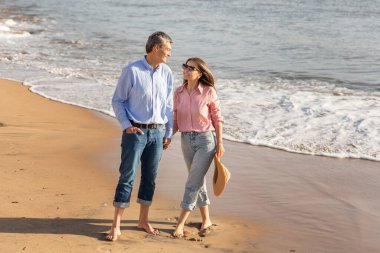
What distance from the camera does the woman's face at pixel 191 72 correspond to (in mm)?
5789

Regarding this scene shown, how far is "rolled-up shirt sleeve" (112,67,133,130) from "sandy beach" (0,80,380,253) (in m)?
0.97

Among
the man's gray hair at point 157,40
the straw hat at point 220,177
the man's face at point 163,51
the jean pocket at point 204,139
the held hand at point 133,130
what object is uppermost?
the man's gray hair at point 157,40

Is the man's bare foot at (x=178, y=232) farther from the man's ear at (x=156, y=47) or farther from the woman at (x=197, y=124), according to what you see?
the man's ear at (x=156, y=47)

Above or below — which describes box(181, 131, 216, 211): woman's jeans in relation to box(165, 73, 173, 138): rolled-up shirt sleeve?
below

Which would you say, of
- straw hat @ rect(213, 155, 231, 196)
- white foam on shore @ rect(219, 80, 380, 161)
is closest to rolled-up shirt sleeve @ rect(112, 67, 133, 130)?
straw hat @ rect(213, 155, 231, 196)

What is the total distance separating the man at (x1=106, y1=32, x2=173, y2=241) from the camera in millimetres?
5504

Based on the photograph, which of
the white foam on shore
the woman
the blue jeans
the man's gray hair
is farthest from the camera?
the white foam on shore

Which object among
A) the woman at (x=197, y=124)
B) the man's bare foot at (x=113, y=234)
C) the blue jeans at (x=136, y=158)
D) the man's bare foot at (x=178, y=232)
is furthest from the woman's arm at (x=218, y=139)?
the man's bare foot at (x=113, y=234)

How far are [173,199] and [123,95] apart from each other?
184cm

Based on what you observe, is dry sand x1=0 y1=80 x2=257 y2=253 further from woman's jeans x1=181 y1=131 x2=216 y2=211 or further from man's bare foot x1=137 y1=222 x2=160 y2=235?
woman's jeans x1=181 y1=131 x2=216 y2=211

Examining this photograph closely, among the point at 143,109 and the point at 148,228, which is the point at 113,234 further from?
the point at 143,109

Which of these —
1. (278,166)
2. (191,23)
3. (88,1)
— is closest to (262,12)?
(191,23)

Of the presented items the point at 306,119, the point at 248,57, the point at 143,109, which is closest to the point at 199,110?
the point at 143,109

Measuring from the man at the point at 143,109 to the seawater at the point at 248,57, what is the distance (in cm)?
392
